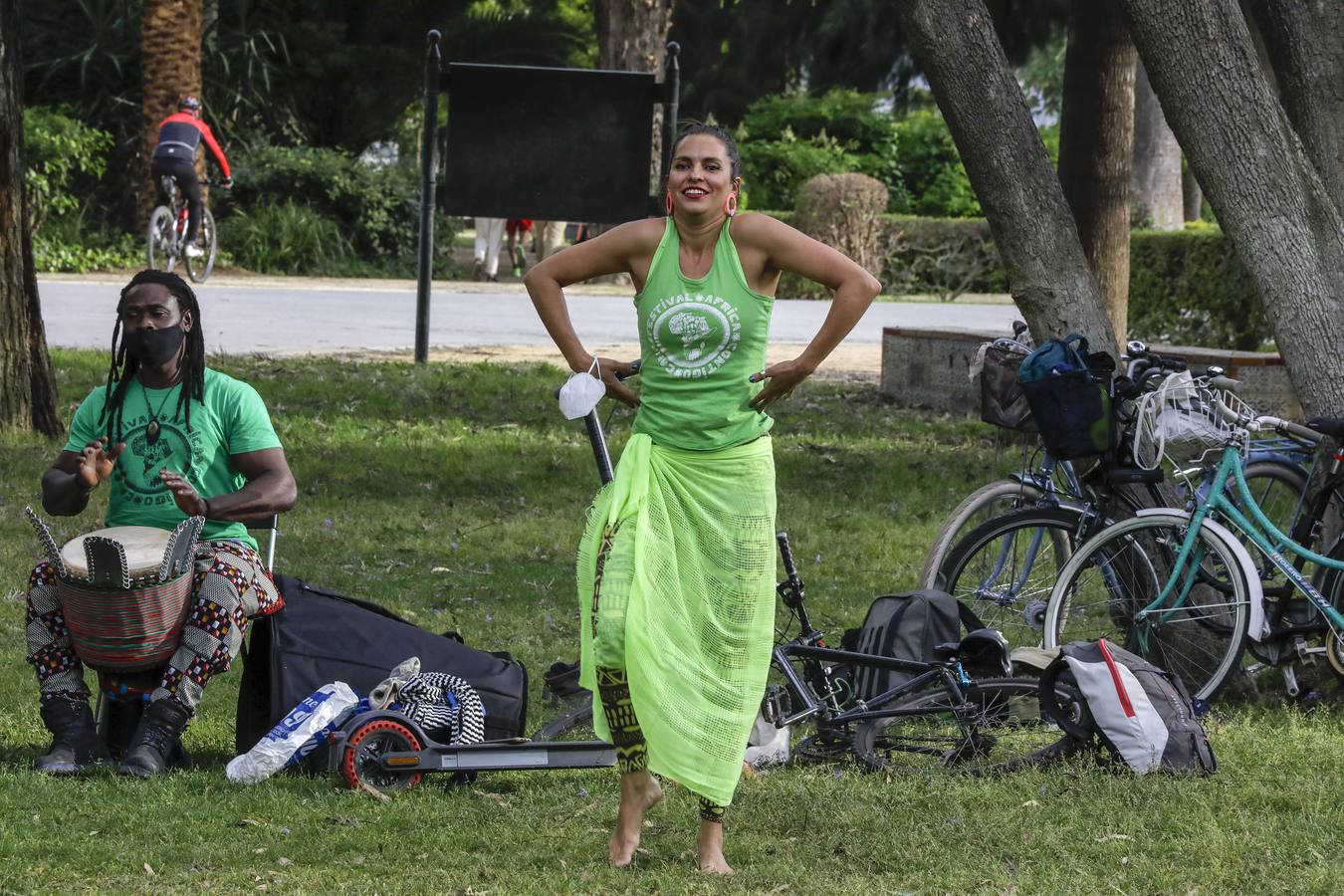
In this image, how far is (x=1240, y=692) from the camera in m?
6.14

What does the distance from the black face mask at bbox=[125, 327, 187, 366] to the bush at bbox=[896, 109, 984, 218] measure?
2766cm

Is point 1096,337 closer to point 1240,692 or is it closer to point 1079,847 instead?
point 1240,692

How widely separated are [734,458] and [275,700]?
1583mm

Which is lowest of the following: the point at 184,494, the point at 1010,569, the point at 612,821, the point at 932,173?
the point at 612,821

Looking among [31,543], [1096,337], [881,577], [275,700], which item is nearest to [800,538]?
[881,577]

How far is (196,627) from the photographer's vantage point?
490 centimetres

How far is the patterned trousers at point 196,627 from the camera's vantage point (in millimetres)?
4895

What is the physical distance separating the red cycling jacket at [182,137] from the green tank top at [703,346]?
14.7 m

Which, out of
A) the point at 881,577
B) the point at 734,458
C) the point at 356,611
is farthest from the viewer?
the point at 881,577

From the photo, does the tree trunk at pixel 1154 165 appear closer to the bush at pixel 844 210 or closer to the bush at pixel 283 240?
the bush at pixel 844 210

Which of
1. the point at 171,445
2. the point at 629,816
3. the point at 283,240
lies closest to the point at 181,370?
the point at 171,445

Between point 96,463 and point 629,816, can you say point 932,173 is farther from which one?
point 629,816

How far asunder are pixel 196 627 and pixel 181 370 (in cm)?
76

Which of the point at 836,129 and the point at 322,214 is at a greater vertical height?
the point at 836,129
